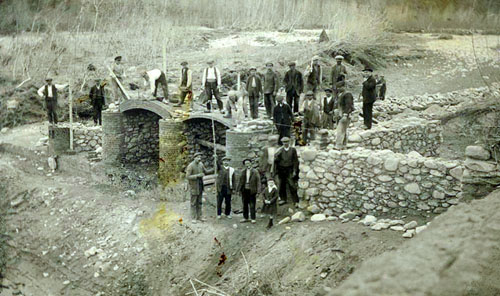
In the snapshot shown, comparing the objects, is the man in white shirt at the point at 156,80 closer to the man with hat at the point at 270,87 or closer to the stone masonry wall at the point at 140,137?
the stone masonry wall at the point at 140,137

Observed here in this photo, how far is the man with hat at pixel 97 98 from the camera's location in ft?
64.5

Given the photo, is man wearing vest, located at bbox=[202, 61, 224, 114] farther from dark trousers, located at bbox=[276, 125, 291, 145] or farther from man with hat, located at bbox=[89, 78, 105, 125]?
man with hat, located at bbox=[89, 78, 105, 125]

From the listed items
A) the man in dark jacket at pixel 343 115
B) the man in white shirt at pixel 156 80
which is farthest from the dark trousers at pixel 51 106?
the man in dark jacket at pixel 343 115

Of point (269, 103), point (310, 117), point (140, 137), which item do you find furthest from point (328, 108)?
point (140, 137)

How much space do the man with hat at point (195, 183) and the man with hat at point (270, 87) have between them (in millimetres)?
3100

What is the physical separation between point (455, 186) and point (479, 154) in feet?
3.82

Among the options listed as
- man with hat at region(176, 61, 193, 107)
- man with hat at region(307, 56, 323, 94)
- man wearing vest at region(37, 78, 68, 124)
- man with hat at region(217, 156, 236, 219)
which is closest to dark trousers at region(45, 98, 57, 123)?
man wearing vest at region(37, 78, 68, 124)

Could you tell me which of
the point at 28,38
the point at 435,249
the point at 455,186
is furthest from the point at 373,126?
the point at 28,38

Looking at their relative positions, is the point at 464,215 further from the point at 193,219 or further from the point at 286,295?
the point at 193,219

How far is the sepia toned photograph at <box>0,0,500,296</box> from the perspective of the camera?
9484 mm

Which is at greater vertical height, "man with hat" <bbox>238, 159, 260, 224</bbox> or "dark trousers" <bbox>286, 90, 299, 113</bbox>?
"dark trousers" <bbox>286, 90, 299, 113</bbox>

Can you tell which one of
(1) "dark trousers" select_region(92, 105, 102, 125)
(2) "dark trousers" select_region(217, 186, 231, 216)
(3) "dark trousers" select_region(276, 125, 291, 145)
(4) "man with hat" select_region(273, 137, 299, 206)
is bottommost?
(2) "dark trousers" select_region(217, 186, 231, 216)

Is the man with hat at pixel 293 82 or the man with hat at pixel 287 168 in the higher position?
the man with hat at pixel 293 82

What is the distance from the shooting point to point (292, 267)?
1005 cm
